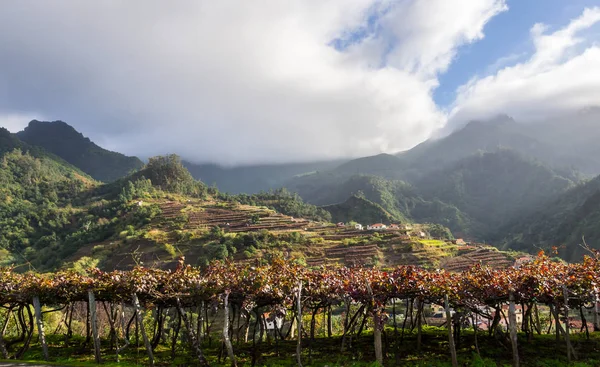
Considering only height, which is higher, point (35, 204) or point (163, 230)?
point (35, 204)

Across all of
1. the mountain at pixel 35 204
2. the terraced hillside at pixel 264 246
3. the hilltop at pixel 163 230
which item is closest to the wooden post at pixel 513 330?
the hilltop at pixel 163 230

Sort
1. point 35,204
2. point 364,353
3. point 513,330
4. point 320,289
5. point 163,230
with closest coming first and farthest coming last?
1. point 513,330
2. point 320,289
3. point 364,353
4. point 163,230
5. point 35,204

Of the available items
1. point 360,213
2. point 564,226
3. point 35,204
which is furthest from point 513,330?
point 360,213

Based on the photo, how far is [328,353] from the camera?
11305 millimetres

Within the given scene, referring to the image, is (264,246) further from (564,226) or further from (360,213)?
(564,226)

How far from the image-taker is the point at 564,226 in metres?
111

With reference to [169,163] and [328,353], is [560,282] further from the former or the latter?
[169,163]

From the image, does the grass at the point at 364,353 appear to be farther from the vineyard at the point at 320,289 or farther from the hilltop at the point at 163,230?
the hilltop at the point at 163,230

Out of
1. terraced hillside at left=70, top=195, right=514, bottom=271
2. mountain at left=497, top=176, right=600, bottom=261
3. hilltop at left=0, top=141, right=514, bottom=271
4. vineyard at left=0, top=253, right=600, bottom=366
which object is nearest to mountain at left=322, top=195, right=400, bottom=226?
hilltop at left=0, top=141, right=514, bottom=271

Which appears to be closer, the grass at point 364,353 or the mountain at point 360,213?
the grass at point 364,353

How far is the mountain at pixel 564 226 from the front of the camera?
91750mm

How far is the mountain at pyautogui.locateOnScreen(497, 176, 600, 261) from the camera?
91.8 metres

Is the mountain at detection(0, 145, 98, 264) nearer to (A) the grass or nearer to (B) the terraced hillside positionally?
(B) the terraced hillside

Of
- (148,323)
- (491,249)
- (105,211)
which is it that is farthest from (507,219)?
(148,323)
